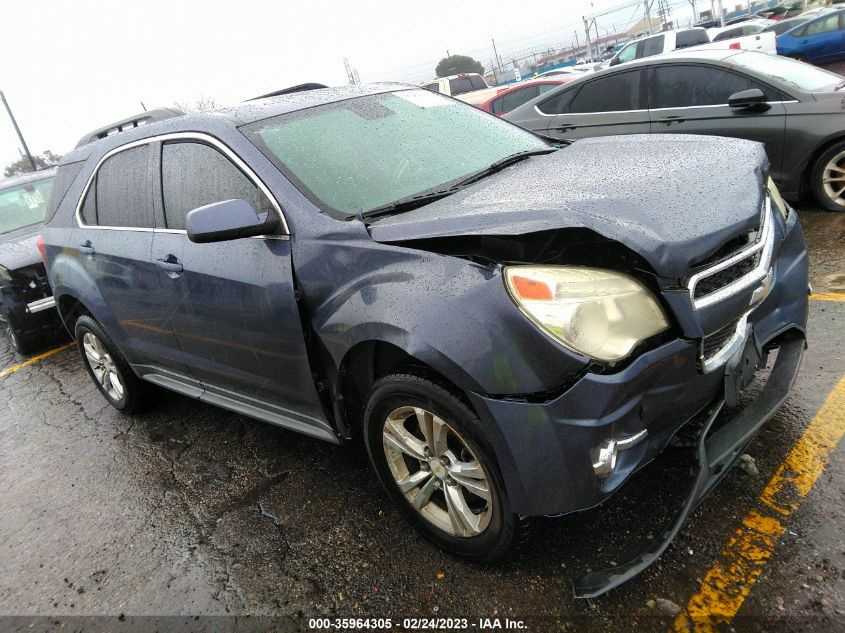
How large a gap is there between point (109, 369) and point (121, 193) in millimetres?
1422

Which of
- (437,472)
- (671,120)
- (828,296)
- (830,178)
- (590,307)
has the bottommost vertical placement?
(828,296)

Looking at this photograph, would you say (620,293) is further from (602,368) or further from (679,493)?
(679,493)

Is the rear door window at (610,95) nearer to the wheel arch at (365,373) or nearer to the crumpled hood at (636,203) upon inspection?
the crumpled hood at (636,203)

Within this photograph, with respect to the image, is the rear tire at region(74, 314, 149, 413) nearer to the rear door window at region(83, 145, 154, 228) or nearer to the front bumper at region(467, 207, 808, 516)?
the rear door window at region(83, 145, 154, 228)

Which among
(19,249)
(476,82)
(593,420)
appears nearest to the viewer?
(593,420)

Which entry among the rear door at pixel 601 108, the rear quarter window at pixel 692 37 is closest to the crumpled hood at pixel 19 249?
the rear door at pixel 601 108

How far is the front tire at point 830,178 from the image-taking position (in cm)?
508

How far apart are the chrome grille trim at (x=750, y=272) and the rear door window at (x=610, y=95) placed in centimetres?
415

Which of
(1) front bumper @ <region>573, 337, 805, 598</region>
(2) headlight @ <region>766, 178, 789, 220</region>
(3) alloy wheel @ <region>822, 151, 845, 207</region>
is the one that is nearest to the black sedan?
(3) alloy wheel @ <region>822, 151, 845, 207</region>

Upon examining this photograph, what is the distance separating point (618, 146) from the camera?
270 centimetres

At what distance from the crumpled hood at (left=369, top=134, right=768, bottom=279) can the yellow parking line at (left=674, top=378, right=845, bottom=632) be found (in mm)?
1026

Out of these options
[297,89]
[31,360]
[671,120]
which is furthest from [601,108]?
[31,360]

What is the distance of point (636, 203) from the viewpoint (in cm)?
189

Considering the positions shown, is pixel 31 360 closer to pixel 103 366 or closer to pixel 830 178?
pixel 103 366
